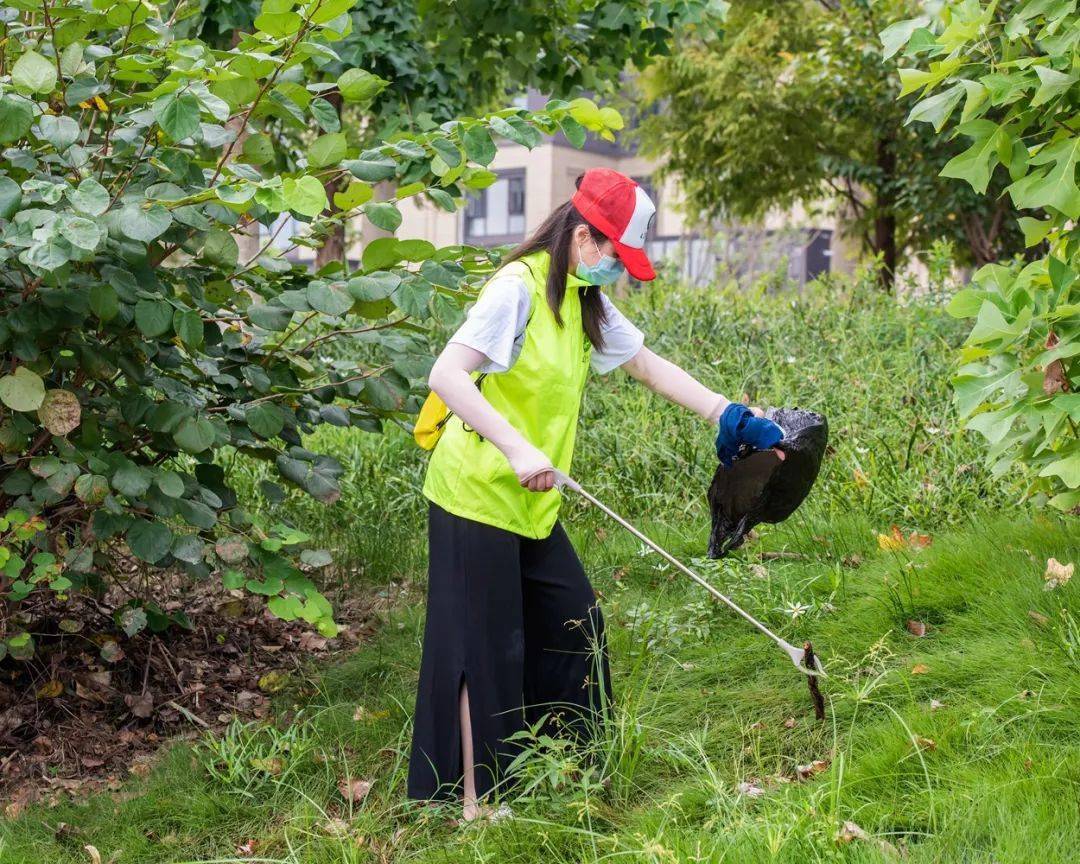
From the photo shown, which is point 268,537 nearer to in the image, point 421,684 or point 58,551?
point 58,551

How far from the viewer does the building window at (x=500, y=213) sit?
40.5m

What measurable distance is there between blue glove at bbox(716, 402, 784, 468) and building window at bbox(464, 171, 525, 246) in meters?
37.2

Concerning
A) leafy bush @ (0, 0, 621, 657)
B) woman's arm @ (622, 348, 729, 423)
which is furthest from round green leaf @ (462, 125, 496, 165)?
woman's arm @ (622, 348, 729, 423)

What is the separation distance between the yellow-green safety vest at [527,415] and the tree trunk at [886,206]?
11807mm

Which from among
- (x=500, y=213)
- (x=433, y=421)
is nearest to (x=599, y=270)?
(x=433, y=421)

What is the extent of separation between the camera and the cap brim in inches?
120

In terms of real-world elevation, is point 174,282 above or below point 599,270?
below

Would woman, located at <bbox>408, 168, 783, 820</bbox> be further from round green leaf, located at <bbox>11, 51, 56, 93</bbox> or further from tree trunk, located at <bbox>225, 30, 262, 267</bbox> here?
round green leaf, located at <bbox>11, 51, 56, 93</bbox>

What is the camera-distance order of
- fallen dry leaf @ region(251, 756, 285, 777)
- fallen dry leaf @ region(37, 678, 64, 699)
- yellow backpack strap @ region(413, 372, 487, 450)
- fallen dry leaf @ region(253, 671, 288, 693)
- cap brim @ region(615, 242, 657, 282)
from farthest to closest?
fallen dry leaf @ region(253, 671, 288, 693)
fallen dry leaf @ region(37, 678, 64, 699)
fallen dry leaf @ region(251, 756, 285, 777)
yellow backpack strap @ region(413, 372, 487, 450)
cap brim @ region(615, 242, 657, 282)

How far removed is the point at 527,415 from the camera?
10.3 ft

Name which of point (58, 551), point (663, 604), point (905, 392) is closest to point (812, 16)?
point (905, 392)

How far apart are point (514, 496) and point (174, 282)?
1392 mm

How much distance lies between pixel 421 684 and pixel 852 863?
1.26 m

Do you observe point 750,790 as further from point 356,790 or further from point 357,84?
point 357,84
